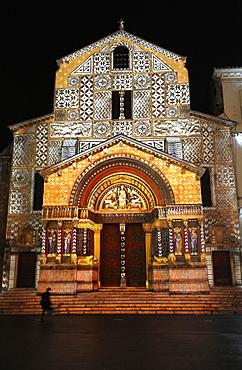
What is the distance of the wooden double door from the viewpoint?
22578mm

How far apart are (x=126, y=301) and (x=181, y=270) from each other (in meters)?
3.59

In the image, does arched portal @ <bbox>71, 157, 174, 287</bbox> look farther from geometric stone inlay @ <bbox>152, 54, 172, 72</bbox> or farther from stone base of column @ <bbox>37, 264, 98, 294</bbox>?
geometric stone inlay @ <bbox>152, 54, 172, 72</bbox>

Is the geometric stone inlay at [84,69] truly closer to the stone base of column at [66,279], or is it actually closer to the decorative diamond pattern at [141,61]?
the decorative diamond pattern at [141,61]

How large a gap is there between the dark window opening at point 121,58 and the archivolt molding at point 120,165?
330 inches

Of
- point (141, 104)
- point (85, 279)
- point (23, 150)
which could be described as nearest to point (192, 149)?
point (141, 104)

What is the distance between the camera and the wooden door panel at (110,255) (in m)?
22.6

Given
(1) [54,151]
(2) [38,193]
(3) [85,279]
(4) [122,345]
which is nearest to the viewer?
(4) [122,345]

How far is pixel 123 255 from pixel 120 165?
566 centimetres

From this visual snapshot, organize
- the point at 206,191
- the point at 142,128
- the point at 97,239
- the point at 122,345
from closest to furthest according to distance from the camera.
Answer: the point at 122,345 → the point at 97,239 → the point at 206,191 → the point at 142,128

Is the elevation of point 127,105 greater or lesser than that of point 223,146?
greater

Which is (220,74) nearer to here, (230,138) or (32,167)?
(230,138)

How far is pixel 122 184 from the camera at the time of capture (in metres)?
23.5

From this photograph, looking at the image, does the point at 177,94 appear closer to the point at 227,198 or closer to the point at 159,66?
the point at 159,66

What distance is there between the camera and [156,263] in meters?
20.7
